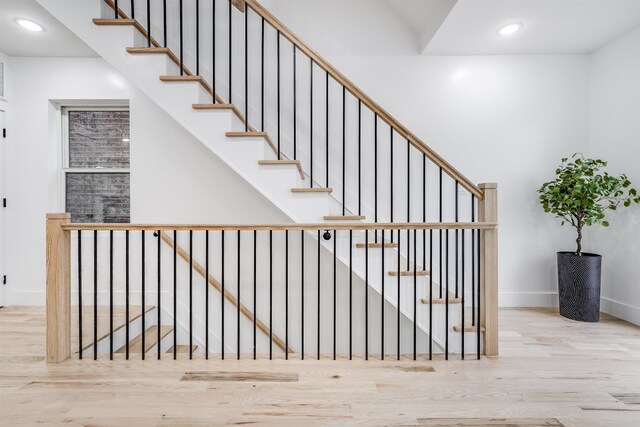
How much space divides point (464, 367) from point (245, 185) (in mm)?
2533

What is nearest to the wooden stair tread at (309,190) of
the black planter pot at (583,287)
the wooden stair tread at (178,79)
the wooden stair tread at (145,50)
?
the wooden stair tread at (178,79)

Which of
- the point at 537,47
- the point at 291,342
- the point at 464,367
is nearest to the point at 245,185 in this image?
the point at 291,342

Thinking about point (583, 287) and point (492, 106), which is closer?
point (583, 287)

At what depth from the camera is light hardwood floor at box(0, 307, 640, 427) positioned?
5.60ft

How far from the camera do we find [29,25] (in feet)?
10.3

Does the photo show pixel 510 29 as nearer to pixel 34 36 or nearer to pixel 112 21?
pixel 112 21

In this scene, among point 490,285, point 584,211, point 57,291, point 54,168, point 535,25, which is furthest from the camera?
point 54,168

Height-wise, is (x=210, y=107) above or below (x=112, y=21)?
below

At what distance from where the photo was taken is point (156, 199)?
12.1 feet

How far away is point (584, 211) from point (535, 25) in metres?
1.68

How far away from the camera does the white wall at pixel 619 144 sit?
316cm

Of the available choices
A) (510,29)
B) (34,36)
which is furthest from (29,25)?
(510,29)

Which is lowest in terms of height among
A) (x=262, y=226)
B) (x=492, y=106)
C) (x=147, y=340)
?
(x=147, y=340)

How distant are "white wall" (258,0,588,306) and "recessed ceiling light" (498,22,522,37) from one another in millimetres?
473
